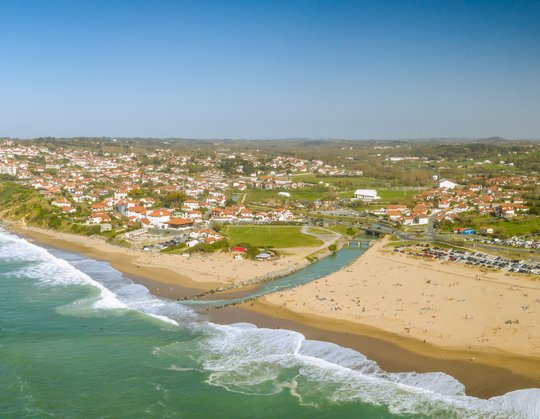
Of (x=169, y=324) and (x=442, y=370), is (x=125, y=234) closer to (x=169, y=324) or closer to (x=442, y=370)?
(x=169, y=324)

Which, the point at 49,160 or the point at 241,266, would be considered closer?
the point at 241,266

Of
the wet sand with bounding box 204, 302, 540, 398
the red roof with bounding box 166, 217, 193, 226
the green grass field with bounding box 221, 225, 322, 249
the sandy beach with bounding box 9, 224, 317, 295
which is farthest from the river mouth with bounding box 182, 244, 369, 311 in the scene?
the red roof with bounding box 166, 217, 193, 226

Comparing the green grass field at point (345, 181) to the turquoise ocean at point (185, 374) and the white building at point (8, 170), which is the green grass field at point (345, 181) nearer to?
the white building at point (8, 170)

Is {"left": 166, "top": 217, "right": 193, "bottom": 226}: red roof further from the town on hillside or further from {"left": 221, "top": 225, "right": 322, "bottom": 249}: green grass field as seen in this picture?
{"left": 221, "top": 225, "right": 322, "bottom": 249}: green grass field

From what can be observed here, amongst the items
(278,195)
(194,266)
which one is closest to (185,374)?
(194,266)

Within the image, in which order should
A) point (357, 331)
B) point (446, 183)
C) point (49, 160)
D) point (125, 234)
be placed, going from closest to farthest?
point (357, 331) → point (125, 234) → point (446, 183) → point (49, 160)

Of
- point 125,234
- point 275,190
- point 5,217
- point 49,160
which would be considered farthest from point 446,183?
point 49,160

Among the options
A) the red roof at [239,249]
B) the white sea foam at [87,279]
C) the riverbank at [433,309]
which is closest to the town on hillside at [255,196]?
the red roof at [239,249]
